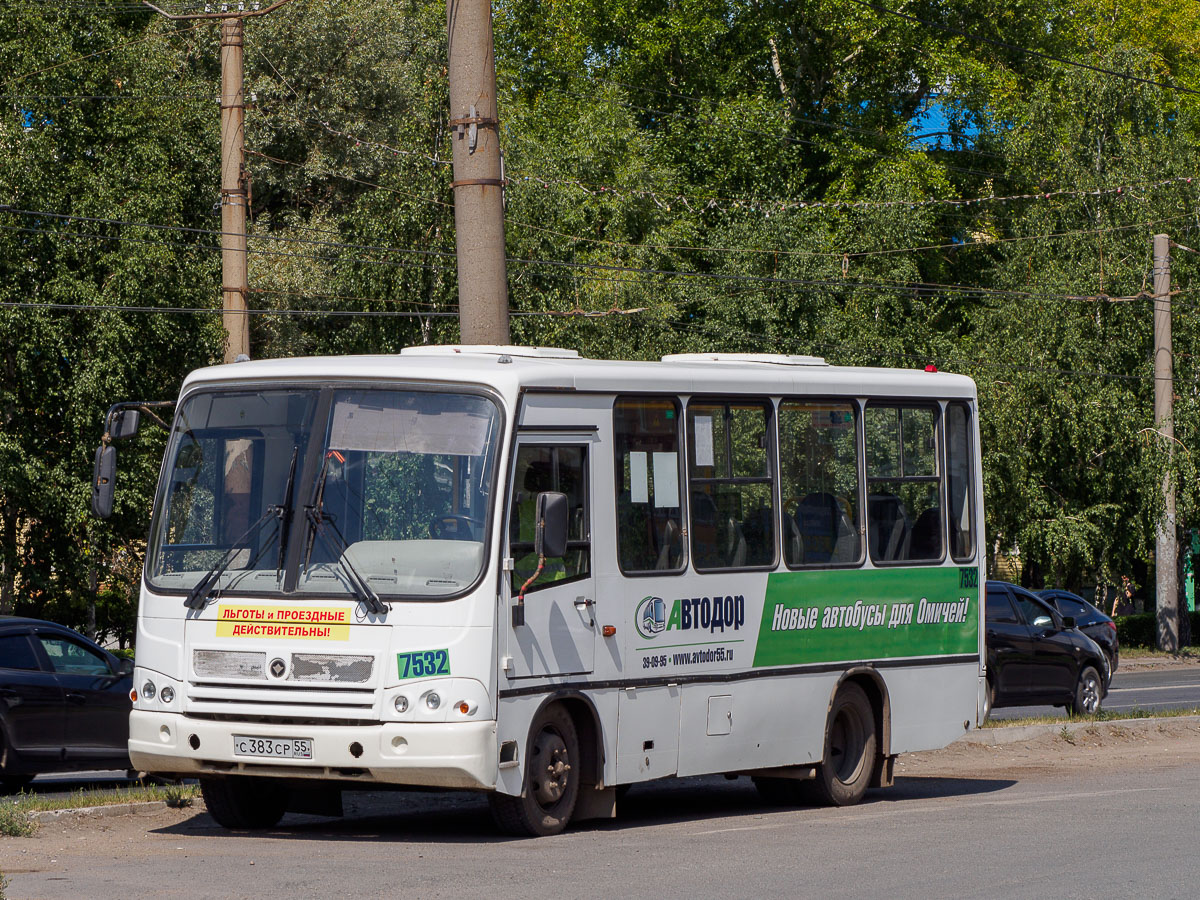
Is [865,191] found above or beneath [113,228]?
above

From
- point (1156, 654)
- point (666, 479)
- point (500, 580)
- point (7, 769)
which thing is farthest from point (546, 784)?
point (1156, 654)

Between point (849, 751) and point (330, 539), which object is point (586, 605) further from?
point (849, 751)

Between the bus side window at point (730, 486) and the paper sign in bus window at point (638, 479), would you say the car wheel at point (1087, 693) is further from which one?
the paper sign in bus window at point (638, 479)

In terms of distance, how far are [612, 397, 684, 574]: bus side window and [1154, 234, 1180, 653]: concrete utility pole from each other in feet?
92.3

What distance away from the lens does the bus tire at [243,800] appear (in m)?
11.3

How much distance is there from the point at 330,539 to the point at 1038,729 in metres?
10.4

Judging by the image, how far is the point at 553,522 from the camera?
1050 cm

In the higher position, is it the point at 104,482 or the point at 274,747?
the point at 104,482

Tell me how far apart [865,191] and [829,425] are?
121 feet

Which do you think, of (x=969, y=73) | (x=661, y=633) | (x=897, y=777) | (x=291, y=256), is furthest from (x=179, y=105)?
(x=969, y=73)

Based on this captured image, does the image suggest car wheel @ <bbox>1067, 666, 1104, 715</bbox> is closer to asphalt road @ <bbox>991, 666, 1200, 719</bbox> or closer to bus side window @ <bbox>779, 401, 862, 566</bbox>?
asphalt road @ <bbox>991, 666, 1200, 719</bbox>

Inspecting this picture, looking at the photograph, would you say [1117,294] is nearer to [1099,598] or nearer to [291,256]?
[1099,598]

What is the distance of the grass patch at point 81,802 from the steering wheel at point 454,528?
3146 mm

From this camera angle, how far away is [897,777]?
53.8ft
